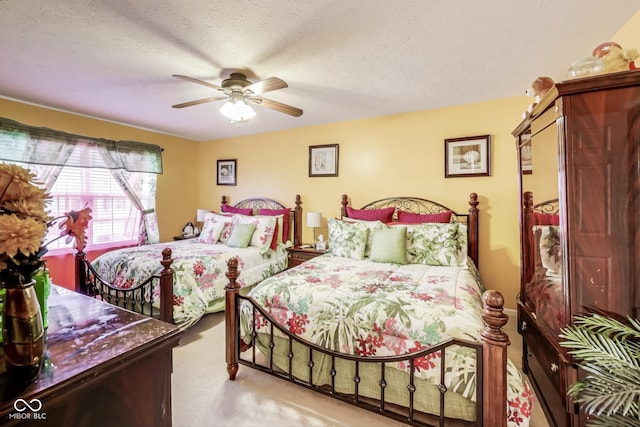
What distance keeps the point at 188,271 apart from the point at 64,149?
7.80ft

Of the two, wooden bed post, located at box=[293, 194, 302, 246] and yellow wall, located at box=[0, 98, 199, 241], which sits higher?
yellow wall, located at box=[0, 98, 199, 241]

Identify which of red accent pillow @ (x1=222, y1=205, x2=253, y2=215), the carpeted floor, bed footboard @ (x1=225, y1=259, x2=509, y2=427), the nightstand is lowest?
the carpeted floor

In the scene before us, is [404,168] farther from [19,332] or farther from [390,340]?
[19,332]

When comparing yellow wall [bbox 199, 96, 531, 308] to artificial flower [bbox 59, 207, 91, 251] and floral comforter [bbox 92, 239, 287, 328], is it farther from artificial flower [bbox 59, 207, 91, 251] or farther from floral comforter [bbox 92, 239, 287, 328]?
artificial flower [bbox 59, 207, 91, 251]

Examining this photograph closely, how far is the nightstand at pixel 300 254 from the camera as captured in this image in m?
3.64

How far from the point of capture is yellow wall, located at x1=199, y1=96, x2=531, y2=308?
120 inches

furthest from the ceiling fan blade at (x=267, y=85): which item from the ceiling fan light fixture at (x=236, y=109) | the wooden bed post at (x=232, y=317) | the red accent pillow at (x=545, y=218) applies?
the red accent pillow at (x=545, y=218)

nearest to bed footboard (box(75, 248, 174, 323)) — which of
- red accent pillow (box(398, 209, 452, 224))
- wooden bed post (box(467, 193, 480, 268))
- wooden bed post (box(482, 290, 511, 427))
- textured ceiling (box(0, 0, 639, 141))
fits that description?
textured ceiling (box(0, 0, 639, 141))

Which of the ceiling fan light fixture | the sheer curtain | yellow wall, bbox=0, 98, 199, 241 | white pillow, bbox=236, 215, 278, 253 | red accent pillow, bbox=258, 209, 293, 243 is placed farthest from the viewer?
red accent pillow, bbox=258, 209, 293, 243

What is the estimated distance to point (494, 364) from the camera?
1220 mm

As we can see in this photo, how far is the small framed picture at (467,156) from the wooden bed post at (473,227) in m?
0.31

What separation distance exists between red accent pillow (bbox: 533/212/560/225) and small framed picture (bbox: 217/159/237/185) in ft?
14.1

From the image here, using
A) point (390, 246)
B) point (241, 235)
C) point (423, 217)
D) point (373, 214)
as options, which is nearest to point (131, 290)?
point (241, 235)

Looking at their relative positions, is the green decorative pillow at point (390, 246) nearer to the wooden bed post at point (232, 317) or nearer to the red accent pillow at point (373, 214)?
the red accent pillow at point (373, 214)
